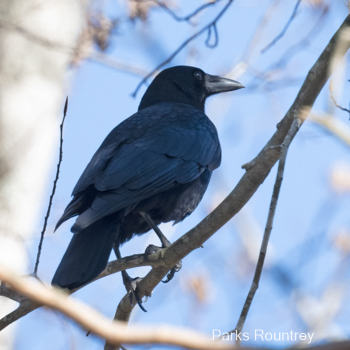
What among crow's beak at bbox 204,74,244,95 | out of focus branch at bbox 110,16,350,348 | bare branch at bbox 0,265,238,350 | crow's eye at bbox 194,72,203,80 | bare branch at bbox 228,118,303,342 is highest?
crow's eye at bbox 194,72,203,80

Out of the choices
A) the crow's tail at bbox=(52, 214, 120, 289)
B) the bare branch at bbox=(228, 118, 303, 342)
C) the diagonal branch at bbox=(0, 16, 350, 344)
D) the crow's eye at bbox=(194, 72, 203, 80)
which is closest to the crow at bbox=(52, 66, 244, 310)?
the crow's tail at bbox=(52, 214, 120, 289)

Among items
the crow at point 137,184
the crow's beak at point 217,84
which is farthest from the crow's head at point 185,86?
the crow at point 137,184

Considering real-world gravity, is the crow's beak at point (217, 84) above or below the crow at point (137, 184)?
above

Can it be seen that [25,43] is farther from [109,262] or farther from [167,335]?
[167,335]

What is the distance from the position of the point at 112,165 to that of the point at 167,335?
284cm

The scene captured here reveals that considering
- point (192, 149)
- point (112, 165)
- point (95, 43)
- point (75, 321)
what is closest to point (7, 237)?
point (112, 165)

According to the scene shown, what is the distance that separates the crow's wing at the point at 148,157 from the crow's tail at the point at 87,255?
16 centimetres

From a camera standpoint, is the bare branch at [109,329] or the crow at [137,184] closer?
the bare branch at [109,329]

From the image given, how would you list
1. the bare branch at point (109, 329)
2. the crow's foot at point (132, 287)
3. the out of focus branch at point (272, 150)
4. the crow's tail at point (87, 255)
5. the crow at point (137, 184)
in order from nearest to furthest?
the bare branch at point (109, 329)
the out of focus branch at point (272, 150)
the crow's tail at point (87, 255)
the crow at point (137, 184)
the crow's foot at point (132, 287)

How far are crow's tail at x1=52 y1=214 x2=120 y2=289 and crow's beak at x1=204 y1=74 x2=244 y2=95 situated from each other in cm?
255

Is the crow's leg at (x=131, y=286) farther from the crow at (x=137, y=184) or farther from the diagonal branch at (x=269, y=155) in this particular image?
the diagonal branch at (x=269, y=155)

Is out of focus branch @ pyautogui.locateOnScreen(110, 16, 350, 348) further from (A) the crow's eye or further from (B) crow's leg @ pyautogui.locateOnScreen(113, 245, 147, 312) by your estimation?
(A) the crow's eye

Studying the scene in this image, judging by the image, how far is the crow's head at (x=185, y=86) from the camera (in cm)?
591

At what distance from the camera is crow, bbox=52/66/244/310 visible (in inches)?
143
